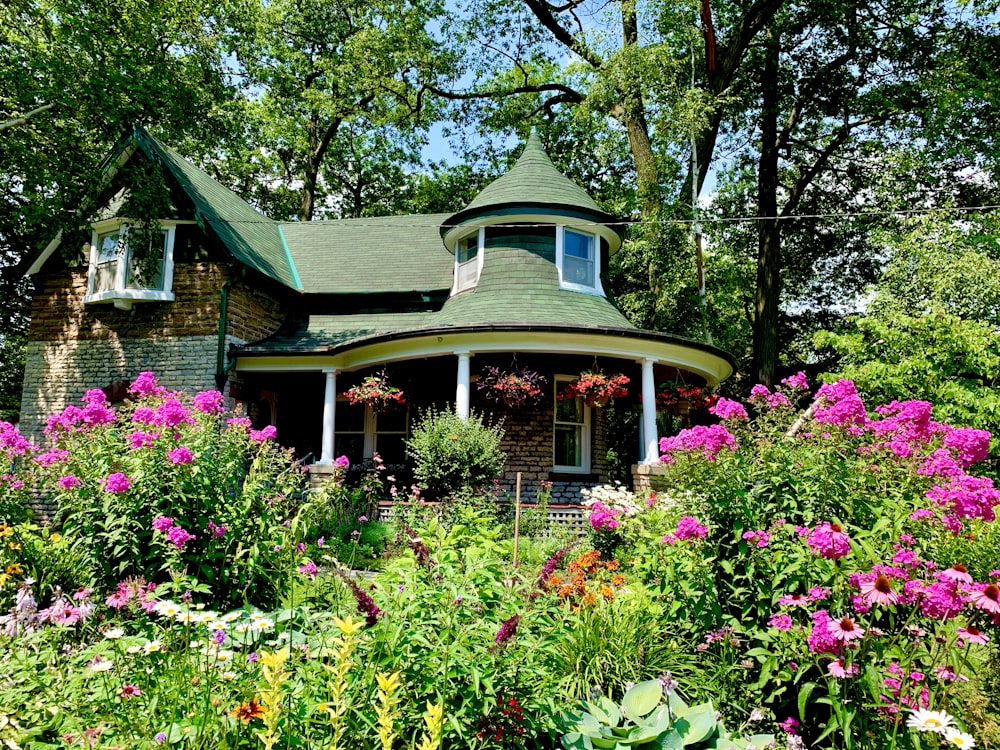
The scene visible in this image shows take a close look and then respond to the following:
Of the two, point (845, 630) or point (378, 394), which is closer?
point (845, 630)

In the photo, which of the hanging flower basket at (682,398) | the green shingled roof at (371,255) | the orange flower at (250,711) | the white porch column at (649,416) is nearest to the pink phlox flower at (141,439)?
the orange flower at (250,711)

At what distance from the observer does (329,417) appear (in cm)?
1477

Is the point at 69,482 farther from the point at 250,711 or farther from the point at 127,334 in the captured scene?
the point at 127,334

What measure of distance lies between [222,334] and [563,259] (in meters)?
7.40

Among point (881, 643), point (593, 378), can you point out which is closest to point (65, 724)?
point (881, 643)

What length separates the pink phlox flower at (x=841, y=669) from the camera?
316 centimetres

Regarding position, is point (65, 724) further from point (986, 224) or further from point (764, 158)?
point (764, 158)

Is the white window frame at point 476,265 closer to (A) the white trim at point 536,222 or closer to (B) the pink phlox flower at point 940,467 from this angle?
(A) the white trim at point 536,222

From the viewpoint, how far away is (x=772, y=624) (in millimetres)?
3715

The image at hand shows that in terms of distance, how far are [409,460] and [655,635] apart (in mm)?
11381

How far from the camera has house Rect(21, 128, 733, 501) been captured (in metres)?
14.7

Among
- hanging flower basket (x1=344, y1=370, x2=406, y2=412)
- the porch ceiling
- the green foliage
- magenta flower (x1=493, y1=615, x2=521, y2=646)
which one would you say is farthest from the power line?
magenta flower (x1=493, y1=615, x2=521, y2=646)

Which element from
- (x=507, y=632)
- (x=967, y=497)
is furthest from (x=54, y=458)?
(x=967, y=497)

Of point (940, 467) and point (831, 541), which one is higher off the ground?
point (940, 467)
